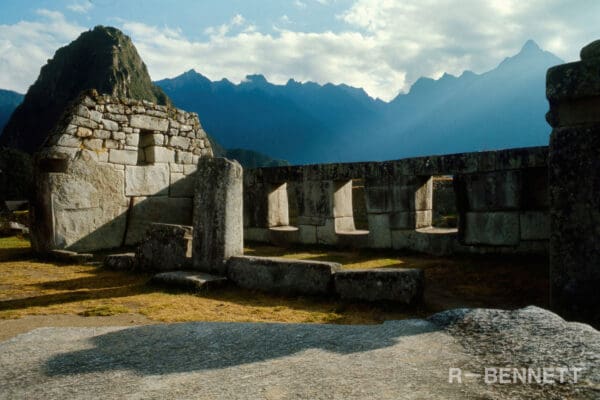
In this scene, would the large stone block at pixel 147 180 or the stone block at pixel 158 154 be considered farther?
the stone block at pixel 158 154

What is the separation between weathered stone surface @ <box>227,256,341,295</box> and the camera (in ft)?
19.6

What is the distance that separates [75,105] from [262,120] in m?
104

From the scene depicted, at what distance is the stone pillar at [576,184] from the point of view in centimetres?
416

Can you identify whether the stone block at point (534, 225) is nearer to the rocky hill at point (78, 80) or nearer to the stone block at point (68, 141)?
the stone block at point (68, 141)

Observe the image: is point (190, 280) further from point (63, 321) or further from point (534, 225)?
point (534, 225)

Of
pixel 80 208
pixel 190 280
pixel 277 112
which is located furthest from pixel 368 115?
pixel 190 280

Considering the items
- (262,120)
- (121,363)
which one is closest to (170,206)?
(121,363)

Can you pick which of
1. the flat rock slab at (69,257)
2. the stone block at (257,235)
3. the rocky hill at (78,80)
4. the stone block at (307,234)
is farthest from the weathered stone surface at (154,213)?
the rocky hill at (78,80)

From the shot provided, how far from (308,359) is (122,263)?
19.7 ft

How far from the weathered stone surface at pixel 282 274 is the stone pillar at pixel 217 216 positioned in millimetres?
288

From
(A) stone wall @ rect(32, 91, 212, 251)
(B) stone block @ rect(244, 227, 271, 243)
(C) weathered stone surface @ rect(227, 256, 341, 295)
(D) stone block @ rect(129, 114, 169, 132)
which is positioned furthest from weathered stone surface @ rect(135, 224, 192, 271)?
(D) stone block @ rect(129, 114, 169, 132)

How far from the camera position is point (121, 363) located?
300 centimetres

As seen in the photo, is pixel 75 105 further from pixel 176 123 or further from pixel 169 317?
pixel 169 317

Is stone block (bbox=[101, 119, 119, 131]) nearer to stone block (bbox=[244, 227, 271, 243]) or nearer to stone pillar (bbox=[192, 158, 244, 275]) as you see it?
stone block (bbox=[244, 227, 271, 243])
